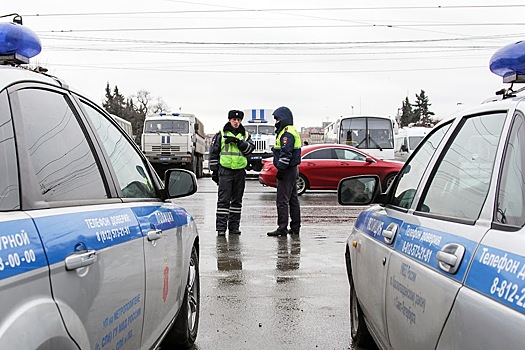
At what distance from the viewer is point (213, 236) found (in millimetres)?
9688

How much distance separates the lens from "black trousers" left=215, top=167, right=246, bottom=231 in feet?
31.6

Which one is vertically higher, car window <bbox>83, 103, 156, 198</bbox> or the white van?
car window <bbox>83, 103, 156, 198</bbox>

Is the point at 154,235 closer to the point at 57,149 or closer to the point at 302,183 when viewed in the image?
the point at 57,149

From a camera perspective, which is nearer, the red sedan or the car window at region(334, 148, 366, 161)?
the red sedan

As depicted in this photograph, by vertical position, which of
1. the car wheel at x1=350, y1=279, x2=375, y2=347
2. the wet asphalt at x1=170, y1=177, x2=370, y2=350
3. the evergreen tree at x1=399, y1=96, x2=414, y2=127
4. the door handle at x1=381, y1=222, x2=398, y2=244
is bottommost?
the wet asphalt at x1=170, y1=177, x2=370, y2=350

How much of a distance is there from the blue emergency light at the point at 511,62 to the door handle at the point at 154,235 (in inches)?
75.3

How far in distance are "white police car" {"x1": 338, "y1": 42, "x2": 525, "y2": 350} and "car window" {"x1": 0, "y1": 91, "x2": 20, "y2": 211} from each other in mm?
1489

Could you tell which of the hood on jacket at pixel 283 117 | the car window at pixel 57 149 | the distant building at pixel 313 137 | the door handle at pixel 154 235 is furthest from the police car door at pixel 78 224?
the distant building at pixel 313 137

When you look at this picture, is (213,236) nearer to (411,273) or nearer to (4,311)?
(411,273)

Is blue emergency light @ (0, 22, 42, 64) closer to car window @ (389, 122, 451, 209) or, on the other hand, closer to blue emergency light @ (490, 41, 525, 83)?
car window @ (389, 122, 451, 209)

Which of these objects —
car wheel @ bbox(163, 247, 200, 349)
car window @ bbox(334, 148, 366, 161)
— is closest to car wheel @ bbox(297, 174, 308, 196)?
car window @ bbox(334, 148, 366, 161)

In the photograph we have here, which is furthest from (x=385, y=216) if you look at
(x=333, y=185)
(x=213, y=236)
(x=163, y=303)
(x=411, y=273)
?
(x=333, y=185)

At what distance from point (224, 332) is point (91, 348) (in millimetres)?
2790

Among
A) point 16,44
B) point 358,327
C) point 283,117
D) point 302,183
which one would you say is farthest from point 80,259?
point 302,183
